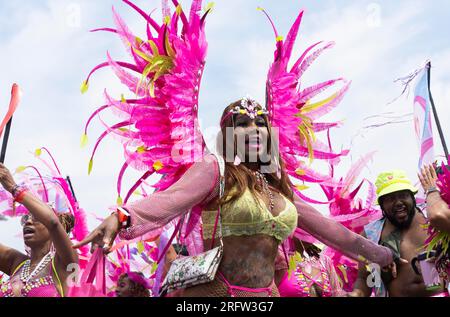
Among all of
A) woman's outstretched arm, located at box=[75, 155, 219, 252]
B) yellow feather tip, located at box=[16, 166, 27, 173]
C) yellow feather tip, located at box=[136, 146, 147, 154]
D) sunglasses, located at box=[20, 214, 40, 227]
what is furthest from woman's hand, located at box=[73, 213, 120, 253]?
yellow feather tip, located at box=[16, 166, 27, 173]

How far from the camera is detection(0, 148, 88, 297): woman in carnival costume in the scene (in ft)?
13.0

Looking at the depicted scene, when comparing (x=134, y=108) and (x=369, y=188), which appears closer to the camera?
(x=134, y=108)

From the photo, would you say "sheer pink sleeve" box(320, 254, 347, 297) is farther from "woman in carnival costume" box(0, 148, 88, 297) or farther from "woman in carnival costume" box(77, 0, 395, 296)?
"woman in carnival costume" box(0, 148, 88, 297)

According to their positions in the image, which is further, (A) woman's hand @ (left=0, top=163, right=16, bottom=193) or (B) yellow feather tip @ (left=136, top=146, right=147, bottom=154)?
(B) yellow feather tip @ (left=136, top=146, right=147, bottom=154)

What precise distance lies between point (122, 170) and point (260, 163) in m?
0.93

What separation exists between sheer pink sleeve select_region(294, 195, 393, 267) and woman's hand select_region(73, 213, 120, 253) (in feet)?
4.55

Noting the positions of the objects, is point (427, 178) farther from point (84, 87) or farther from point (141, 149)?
point (84, 87)

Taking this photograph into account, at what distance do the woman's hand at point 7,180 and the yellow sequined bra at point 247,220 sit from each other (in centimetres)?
119

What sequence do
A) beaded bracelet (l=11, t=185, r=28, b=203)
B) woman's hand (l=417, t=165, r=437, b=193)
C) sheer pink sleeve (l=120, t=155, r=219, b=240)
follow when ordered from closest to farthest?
1. sheer pink sleeve (l=120, t=155, r=219, b=240)
2. beaded bracelet (l=11, t=185, r=28, b=203)
3. woman's hand (l=417, t=165, r=437, b=193)

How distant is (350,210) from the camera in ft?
17.9

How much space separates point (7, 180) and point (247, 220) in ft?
4.90

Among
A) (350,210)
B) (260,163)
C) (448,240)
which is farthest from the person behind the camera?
(350,210)
